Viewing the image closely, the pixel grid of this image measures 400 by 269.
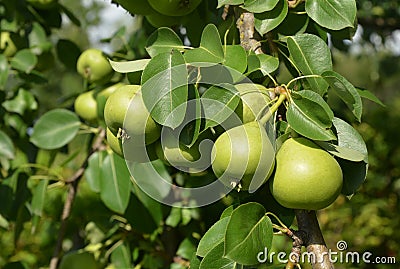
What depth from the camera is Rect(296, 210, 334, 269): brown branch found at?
2.53 feet

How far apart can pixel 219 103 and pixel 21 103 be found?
1021 mm

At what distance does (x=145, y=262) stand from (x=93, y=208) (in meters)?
0.22

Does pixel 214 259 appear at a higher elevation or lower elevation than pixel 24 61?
higher

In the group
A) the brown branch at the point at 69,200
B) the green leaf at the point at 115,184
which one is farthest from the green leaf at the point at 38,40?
the green leaf at the point at 115,184

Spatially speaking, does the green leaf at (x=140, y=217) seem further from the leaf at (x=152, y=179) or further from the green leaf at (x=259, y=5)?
the green leaf at (x=259, y=5)

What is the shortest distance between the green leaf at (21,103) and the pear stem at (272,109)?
1027 mm

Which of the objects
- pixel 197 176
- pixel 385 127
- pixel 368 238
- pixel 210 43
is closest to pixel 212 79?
pixel 210 43

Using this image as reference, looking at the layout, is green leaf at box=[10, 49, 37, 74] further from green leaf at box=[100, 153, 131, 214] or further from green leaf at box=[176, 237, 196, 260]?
green leaf at box=[176, 237, 196, 260]

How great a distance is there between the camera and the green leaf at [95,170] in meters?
1.40

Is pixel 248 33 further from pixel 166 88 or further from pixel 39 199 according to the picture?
pixel 39 199

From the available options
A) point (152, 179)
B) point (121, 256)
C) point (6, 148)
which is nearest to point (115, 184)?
point (152, 179)

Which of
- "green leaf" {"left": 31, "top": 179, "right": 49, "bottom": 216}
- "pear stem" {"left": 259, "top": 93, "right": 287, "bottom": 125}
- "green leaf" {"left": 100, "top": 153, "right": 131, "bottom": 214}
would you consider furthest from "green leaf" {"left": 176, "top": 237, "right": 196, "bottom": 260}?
"pear stem" {"left": 259, "top": 93, "right": 287, "bottom": 125}

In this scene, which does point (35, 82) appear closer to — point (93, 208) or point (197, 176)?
point (93, 208)

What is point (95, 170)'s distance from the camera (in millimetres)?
1417
